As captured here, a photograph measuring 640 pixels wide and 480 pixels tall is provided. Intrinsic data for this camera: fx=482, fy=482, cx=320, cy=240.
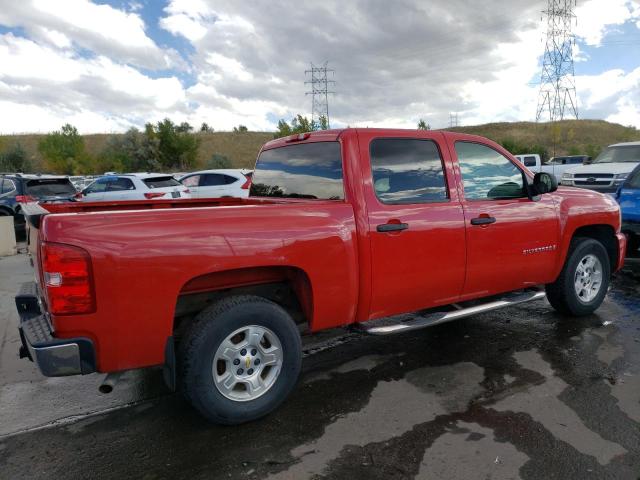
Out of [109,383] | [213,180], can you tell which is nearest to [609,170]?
[213,180]

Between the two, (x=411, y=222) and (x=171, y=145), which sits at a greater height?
(x=171, y=145)

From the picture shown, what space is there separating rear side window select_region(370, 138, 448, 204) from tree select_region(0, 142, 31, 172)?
53.2 metres

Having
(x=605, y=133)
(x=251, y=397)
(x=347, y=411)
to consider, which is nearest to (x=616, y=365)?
(x=347, y=411)

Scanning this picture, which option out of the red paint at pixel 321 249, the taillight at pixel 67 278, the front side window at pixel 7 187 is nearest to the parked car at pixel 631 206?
the red paint at pixel 321 249

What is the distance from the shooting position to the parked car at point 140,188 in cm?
1341

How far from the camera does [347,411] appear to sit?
336cm

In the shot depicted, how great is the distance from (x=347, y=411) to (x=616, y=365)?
2.40 meters

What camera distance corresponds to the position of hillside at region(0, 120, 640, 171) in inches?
3100

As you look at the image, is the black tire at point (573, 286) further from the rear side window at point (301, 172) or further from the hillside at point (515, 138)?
the hillside at point (515, 138)

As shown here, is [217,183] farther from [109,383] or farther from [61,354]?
[61,354]

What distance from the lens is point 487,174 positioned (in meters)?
4.33

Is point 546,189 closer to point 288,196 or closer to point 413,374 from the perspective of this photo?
point 413,374

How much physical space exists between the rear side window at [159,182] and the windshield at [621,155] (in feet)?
40.5

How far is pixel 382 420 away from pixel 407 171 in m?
1.88
